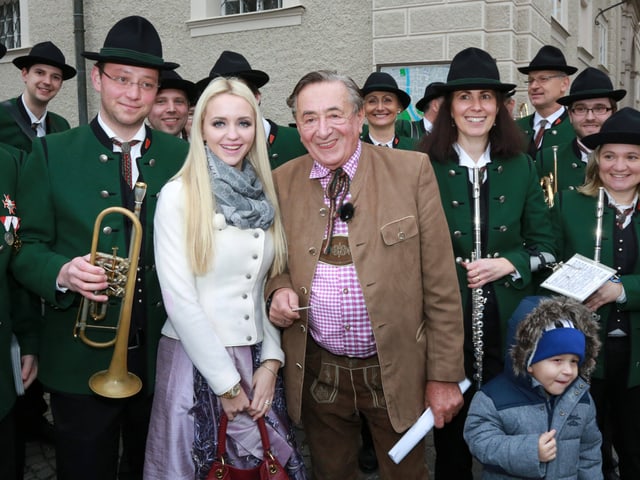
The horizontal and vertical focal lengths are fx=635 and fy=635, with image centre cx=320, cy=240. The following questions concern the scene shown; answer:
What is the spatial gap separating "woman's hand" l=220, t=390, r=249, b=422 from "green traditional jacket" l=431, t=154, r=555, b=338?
1268 millimetres

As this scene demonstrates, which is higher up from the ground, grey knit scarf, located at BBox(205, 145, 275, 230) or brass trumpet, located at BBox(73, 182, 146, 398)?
grey knit scarf, located at BBox(205, 145, 275, 230)

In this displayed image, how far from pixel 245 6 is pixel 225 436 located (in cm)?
888

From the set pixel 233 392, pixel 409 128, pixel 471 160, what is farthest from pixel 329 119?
pixel 409 128

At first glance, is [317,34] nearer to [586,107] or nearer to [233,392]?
[586,107]

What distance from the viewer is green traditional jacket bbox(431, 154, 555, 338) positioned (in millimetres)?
3260

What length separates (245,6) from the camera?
1021 cm

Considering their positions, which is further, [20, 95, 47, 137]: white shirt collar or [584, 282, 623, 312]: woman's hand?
[20, 95, 47, 137]: white shirt collar

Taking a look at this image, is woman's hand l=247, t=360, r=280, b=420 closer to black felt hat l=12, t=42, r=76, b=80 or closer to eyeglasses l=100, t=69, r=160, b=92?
eyeglasses l=100, t=69, r=160, b=92

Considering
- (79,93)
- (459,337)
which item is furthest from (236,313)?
(79,93)

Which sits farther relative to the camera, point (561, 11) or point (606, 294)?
point (561, 11)

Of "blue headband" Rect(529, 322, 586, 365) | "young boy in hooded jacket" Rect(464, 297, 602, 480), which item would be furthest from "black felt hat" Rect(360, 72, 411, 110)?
"blue headband" Rect(529, 322, 586, 365)

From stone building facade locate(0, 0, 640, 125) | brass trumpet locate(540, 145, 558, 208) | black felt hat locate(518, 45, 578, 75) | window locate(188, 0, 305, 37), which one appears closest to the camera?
brass trumpet locate(540, 145, 558, 208)

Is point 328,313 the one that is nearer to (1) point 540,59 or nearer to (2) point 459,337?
(2) point 459,337

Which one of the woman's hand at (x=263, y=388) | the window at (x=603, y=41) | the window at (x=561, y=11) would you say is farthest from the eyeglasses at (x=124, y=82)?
the window at (x=603, y=41)
